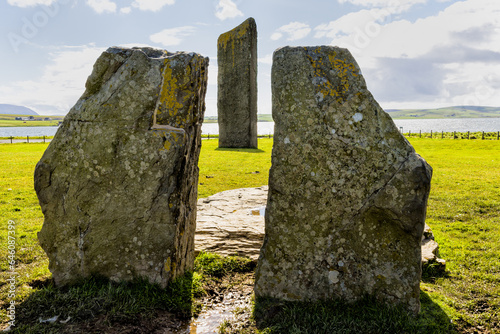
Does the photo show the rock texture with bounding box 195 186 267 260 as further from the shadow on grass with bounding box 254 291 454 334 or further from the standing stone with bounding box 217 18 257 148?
the standing stone with bounding box 217 18 257 148

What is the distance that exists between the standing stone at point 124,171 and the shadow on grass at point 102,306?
173 millimetres

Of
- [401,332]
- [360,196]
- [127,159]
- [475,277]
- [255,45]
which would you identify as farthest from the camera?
[255,45]

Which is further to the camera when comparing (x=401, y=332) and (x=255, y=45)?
(x=255, y=45)

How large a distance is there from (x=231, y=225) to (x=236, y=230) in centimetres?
32

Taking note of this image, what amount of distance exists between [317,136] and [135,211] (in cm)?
257

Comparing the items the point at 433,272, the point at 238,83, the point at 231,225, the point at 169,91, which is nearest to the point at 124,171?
the point at 169,91

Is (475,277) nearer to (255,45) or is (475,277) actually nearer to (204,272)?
(204,272)

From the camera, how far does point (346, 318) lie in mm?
4277

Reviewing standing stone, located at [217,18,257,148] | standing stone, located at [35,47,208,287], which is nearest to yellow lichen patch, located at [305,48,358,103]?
standing stone, located at [35,47,208,287]

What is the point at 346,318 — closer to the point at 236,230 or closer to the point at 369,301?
the point at 369,301

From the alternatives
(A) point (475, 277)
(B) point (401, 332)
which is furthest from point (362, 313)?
(A) point (475, 277)

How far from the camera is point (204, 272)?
18.2ft

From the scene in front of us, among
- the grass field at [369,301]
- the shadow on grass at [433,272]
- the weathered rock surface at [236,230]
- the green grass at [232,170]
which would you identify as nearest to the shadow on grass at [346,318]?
the grass field at [369,301]

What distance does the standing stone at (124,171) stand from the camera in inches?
188
